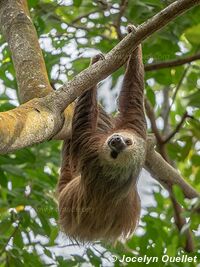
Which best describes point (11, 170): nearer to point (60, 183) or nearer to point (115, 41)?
point (60, 183)

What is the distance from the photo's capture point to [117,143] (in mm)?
4715

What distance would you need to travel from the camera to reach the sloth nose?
15.4 feet

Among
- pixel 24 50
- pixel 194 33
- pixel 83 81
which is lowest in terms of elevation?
pixel 24 50

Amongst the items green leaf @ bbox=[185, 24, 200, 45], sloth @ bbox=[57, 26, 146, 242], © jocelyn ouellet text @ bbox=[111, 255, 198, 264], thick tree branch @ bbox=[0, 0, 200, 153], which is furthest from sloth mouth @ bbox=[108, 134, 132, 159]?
green leaf @ bbox=[185, 24, 200, 45]

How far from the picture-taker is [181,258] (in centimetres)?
430

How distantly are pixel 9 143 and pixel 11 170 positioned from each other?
2.50 m

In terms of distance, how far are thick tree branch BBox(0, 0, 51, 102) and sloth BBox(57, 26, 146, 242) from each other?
0.77 metres

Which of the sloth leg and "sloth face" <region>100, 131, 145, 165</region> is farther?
the sloth leg

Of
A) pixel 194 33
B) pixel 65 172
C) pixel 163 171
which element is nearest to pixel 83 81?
pixel 194 33

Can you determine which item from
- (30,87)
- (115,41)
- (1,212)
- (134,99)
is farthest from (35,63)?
(1,212)

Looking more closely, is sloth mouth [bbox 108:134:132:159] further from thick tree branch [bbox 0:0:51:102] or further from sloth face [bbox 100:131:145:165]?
thick tree branch [bbox 0:0:51:102]

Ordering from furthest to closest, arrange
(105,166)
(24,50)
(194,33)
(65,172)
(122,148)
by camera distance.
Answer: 1. (65,172)
2. (105,166)
3. (122,148)
4. (24,50)
5. (194,33)

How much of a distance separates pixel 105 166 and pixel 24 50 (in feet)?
4.51

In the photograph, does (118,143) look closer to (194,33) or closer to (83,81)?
(83,81)
